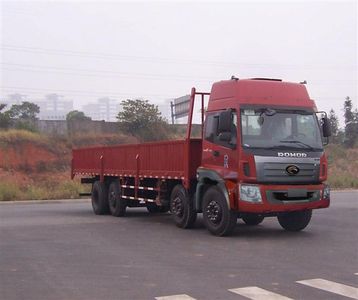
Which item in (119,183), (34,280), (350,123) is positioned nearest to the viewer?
(34,280)

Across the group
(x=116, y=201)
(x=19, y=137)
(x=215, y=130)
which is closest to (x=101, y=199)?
(x=116, y=201)

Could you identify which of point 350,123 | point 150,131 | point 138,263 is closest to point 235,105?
point 138,263

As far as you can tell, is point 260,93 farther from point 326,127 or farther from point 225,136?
point 326,127

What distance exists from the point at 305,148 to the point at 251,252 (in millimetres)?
2842

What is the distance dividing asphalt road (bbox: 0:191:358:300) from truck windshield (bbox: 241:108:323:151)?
1937 millimetres

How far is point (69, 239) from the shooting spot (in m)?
11.2

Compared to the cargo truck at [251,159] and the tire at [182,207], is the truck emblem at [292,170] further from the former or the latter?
the tire at [182,207]

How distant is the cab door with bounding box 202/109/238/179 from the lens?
11.0 metres

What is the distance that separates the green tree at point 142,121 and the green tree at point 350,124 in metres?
33.9

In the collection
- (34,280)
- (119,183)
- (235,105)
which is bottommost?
(34,280)

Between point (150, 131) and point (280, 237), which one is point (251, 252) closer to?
point (280, 237)

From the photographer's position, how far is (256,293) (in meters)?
6.56

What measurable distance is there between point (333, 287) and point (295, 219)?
5.50m

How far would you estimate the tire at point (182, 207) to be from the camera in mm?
12358
